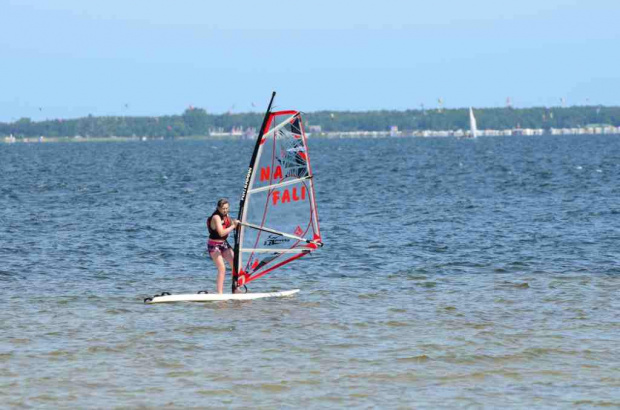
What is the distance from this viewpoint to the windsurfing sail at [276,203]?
20500 mm

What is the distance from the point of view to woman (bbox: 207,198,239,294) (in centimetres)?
2048

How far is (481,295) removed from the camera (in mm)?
21750

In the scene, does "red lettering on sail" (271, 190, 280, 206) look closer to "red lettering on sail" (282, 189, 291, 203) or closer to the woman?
"red lettering on sail" (282, 189, 291, 203)

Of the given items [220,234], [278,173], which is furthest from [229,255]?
[278,173]

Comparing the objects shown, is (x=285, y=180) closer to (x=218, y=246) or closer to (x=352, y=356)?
(x=218, y=246)

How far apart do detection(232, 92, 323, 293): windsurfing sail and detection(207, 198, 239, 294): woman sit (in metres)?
0.24

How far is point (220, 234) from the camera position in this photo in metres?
20.6

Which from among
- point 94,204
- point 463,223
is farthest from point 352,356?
point 94,204

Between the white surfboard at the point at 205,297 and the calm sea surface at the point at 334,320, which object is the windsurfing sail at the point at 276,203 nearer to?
the white surfboard at the point at 205,297

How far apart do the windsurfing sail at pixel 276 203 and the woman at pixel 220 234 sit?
0.80 ft

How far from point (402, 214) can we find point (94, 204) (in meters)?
17.0

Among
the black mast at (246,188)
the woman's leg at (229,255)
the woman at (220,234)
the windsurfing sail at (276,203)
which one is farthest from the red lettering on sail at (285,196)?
the woman's leg at (229,255)

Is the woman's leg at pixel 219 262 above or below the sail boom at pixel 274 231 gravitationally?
below

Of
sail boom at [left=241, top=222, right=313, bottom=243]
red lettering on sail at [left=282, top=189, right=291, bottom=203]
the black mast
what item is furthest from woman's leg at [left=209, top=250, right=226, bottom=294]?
red lettering on sail at [left=282, top=189, right=291, bottom=203]
